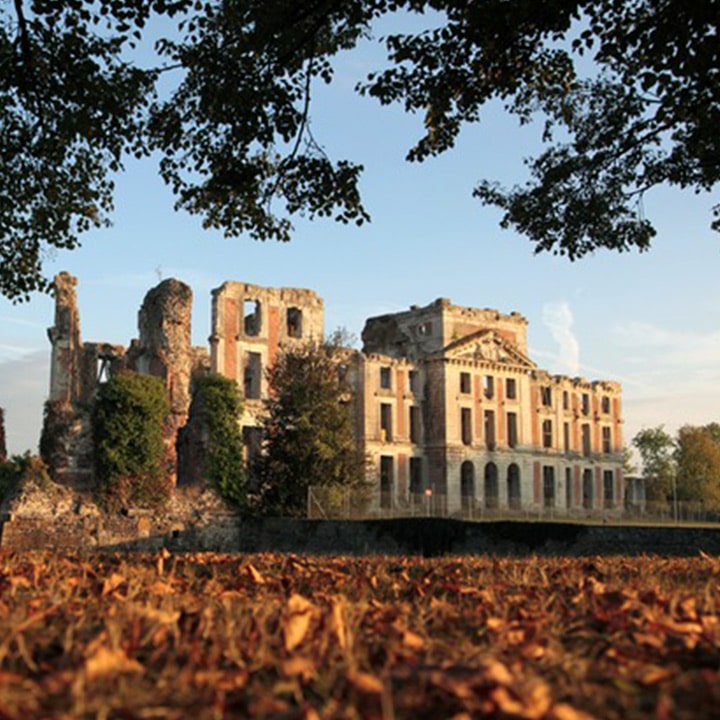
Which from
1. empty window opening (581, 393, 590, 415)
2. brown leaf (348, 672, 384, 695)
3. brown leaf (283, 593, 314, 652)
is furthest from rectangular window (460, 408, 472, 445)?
brown leaf (348, 672, 384, 695)

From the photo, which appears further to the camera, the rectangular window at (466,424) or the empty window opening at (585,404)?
the empty window opening at (585,404)

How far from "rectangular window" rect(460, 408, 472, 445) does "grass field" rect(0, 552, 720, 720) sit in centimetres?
5713

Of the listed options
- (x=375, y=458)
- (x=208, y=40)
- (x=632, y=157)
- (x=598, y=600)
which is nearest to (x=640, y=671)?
(x=598, y=600)

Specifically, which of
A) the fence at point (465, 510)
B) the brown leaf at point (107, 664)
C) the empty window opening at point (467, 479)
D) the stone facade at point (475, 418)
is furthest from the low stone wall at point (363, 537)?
the empty window opening at point (467, 479)

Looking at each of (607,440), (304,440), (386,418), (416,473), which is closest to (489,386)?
(416,473)

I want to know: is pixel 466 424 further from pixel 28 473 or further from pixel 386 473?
pixel 28 473

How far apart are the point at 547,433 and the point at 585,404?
5368 mm

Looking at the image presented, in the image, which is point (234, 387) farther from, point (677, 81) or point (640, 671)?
point (640, 671)

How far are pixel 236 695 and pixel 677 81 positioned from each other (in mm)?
12238

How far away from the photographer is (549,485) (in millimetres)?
67000

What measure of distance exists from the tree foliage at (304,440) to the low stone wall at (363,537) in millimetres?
3498

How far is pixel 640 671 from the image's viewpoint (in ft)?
9.75

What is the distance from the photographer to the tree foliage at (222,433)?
36.9 metres

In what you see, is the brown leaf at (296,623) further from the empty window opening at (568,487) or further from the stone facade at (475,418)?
Result: the empty window opening at (568,487)
